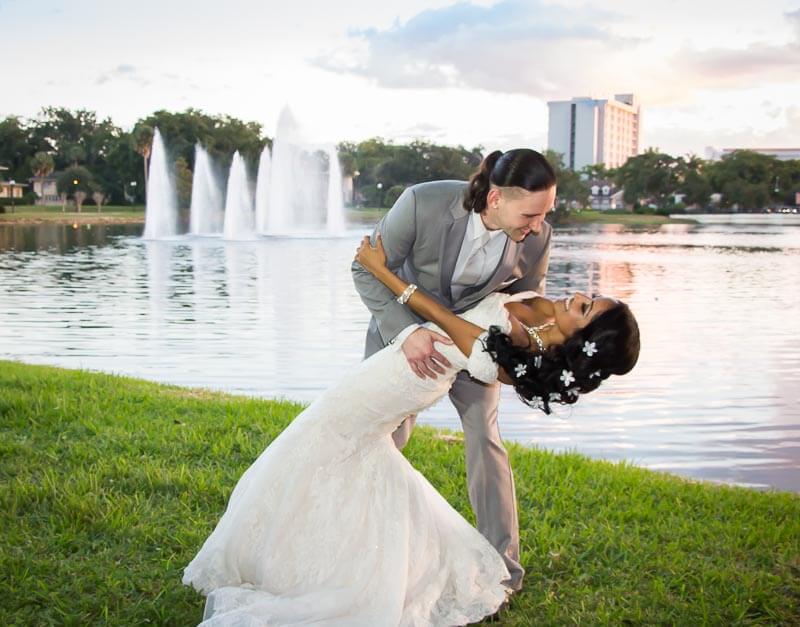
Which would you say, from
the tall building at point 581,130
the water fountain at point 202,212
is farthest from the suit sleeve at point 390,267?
the tall building at point 581,130

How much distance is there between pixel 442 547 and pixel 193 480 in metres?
2.00

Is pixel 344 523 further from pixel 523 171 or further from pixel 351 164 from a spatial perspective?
pixel 351 164

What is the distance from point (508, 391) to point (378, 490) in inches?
250

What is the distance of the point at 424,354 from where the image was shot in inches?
139

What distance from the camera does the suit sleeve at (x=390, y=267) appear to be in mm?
3809

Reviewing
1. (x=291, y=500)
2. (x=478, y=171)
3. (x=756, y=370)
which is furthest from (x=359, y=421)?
(x=756, y=370)

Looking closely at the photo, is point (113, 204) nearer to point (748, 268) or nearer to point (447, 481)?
point (748, 268)

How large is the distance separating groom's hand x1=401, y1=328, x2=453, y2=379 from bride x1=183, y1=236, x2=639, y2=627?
34 millimetres

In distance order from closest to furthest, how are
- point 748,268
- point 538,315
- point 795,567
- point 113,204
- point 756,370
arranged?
point 538,315 → point 795,567 → point 756,370 → point 748,268 → point 113,204

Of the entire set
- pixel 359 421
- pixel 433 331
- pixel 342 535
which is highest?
pixel 433 331

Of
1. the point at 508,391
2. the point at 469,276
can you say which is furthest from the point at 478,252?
the point at 508,391

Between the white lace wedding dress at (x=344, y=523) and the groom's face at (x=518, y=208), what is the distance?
28cm

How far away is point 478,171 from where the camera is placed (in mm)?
3775

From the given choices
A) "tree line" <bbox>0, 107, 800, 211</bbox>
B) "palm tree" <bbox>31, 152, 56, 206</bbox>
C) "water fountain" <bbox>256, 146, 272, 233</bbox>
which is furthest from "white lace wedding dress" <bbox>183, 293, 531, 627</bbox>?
"palm tree" <bbox>31, 152, 56, 206</bbox>
